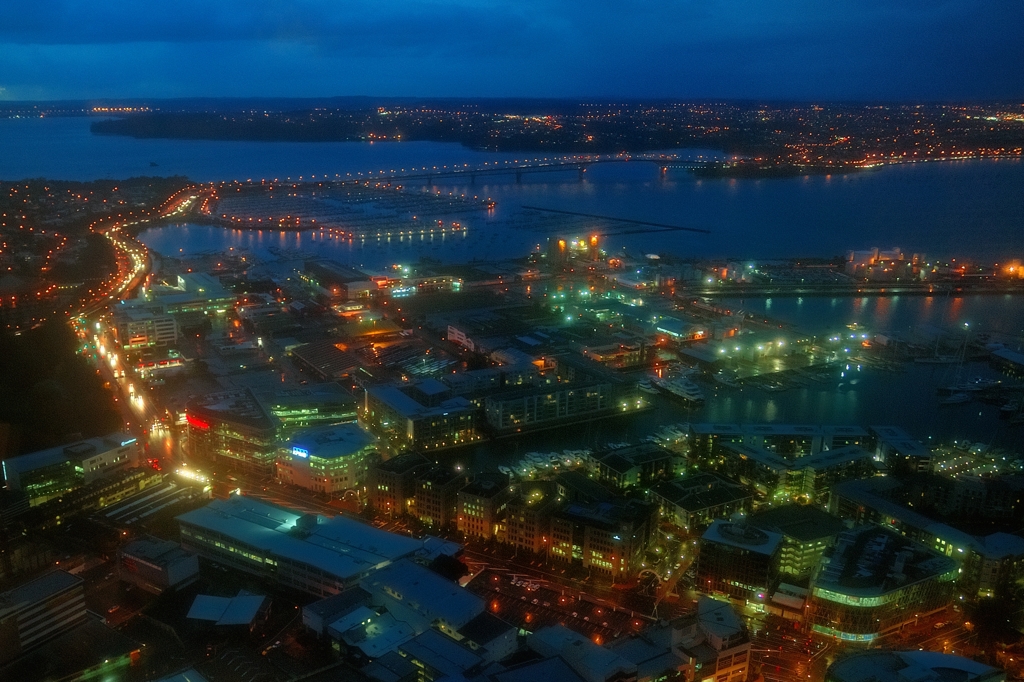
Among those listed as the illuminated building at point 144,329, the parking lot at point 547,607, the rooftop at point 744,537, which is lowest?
the parking lot at point 547,607

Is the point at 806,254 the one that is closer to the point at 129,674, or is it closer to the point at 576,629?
the point at 576,629

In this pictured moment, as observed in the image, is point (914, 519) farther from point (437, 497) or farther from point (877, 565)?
point (437, 497)

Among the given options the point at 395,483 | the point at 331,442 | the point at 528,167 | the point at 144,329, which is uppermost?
the point at 528,167

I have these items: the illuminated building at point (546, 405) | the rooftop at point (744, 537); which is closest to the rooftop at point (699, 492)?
the rooftop at point (744, 537)

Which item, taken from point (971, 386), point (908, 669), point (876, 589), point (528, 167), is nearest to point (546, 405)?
point (876, 589)

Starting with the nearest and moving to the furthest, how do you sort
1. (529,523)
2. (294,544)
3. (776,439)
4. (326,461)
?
(294,544) < (529,523) < (326,461) < (776,439)

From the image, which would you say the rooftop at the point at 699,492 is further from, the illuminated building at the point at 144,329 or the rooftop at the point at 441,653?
the illuminated building at the point at 144,329

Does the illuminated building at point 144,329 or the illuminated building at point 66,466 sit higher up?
the illuminated building at point 144,329
